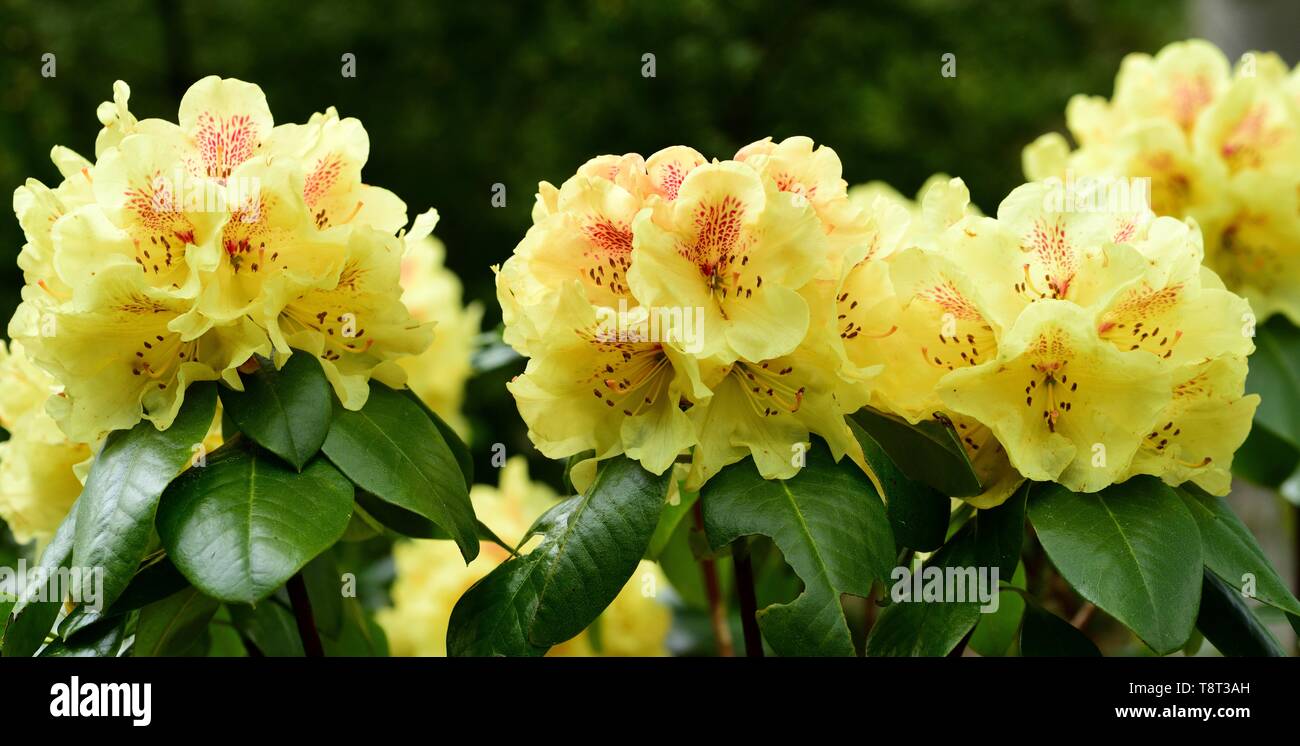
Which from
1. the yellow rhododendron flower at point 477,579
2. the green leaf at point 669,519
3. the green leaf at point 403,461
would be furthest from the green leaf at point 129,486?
the yellow rhododendron flower at point 477,579

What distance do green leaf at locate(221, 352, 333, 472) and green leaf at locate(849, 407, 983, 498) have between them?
49 cm

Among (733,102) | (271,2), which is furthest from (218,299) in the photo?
(271,2)

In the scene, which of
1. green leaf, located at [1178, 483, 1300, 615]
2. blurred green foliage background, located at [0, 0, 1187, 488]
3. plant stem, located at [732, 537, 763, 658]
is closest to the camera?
green leaf, located at [1178, 483, 1300, 615]

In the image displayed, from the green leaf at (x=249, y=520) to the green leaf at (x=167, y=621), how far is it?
0.19 metres

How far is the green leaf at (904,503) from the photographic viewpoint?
1.14 metres

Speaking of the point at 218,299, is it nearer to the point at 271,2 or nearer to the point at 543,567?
the point at 543,567

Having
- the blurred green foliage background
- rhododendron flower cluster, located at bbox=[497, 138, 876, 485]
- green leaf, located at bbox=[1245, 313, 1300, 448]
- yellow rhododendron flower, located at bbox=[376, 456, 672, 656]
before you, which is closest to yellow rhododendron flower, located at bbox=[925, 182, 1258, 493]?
rhododendron flower cluster, located at bbox=[497, 138, 876, 485]

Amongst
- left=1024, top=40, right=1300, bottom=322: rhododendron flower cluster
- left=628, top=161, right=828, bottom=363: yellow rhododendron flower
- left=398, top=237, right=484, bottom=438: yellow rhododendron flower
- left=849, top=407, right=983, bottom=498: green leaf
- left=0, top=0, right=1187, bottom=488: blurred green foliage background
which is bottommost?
left=849, top=407, right=983, bottom=498: green leaf

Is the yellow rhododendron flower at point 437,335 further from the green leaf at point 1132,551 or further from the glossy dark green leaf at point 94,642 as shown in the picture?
the green leaf at point 1132,551

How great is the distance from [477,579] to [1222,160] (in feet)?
4.42

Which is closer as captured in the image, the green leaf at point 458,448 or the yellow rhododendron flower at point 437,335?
the green leaf at point 458,448

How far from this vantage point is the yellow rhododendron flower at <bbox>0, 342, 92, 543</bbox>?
1377mm

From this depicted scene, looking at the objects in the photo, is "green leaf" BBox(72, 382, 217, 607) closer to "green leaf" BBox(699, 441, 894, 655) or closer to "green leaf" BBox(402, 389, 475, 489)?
"green leaf" BBox(402, 389, 475, 489)
